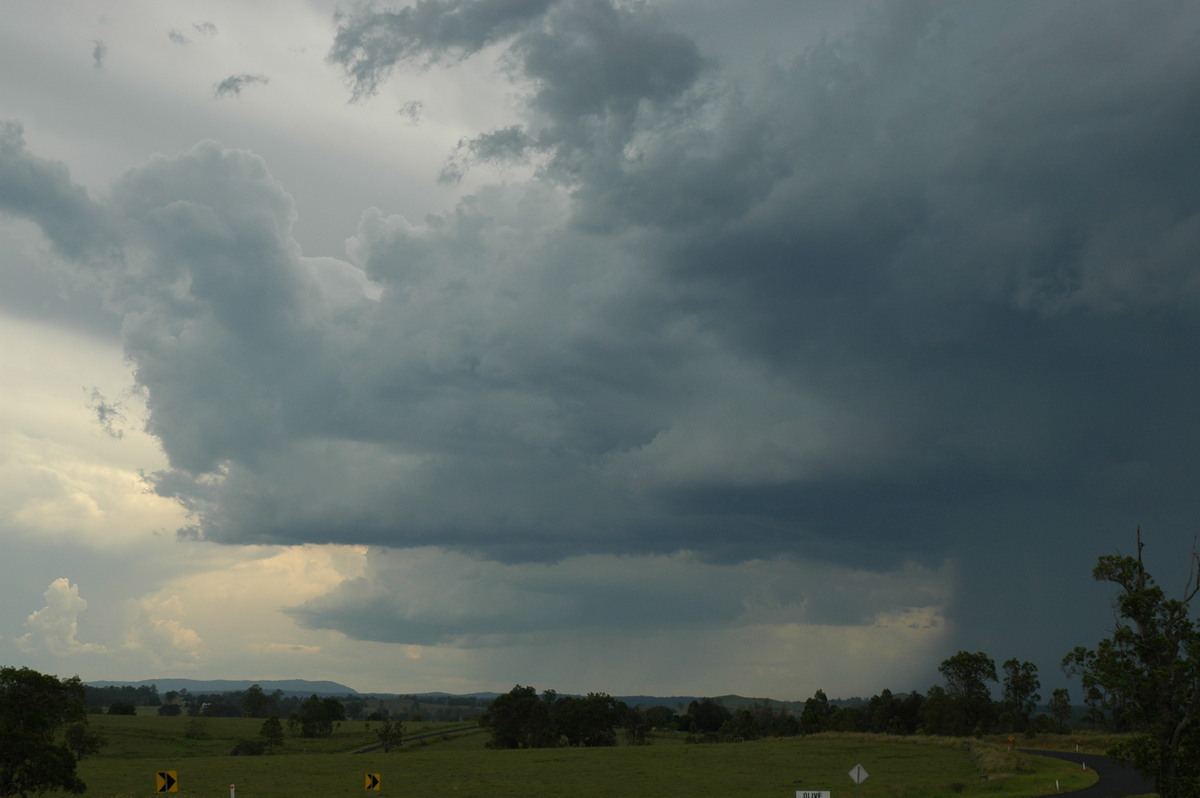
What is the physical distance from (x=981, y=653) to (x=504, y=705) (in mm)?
98958

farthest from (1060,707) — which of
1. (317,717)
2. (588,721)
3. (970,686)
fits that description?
(317,717)

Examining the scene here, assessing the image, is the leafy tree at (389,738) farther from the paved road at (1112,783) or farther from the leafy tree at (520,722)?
the paved road at (1112,783)

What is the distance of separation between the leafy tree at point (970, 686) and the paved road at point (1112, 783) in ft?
262

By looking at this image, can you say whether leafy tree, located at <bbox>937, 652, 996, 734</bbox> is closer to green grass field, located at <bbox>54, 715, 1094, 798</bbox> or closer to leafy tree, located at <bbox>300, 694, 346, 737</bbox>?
green grass field, located at <bbox>54, 715, 1094, 798</bbox>

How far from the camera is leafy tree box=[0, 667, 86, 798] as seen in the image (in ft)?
164

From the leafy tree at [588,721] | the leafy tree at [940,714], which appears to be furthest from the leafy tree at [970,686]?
the leafy tree at [588,721]

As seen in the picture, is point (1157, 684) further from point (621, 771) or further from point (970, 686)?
point (970, 686)

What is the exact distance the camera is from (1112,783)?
73.6m

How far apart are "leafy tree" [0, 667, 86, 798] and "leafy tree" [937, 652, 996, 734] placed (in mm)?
168473

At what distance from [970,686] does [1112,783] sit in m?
123

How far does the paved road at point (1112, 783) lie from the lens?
63.9m

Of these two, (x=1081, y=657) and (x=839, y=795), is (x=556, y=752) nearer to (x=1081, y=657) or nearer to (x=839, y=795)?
(x=839, y=795)

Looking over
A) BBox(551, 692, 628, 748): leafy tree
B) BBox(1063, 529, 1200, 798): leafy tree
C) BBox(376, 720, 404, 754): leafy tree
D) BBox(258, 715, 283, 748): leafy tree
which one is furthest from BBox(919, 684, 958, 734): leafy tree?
BBox(1063, 529, 1200, 798): leafy tree

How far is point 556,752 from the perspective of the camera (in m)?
135
